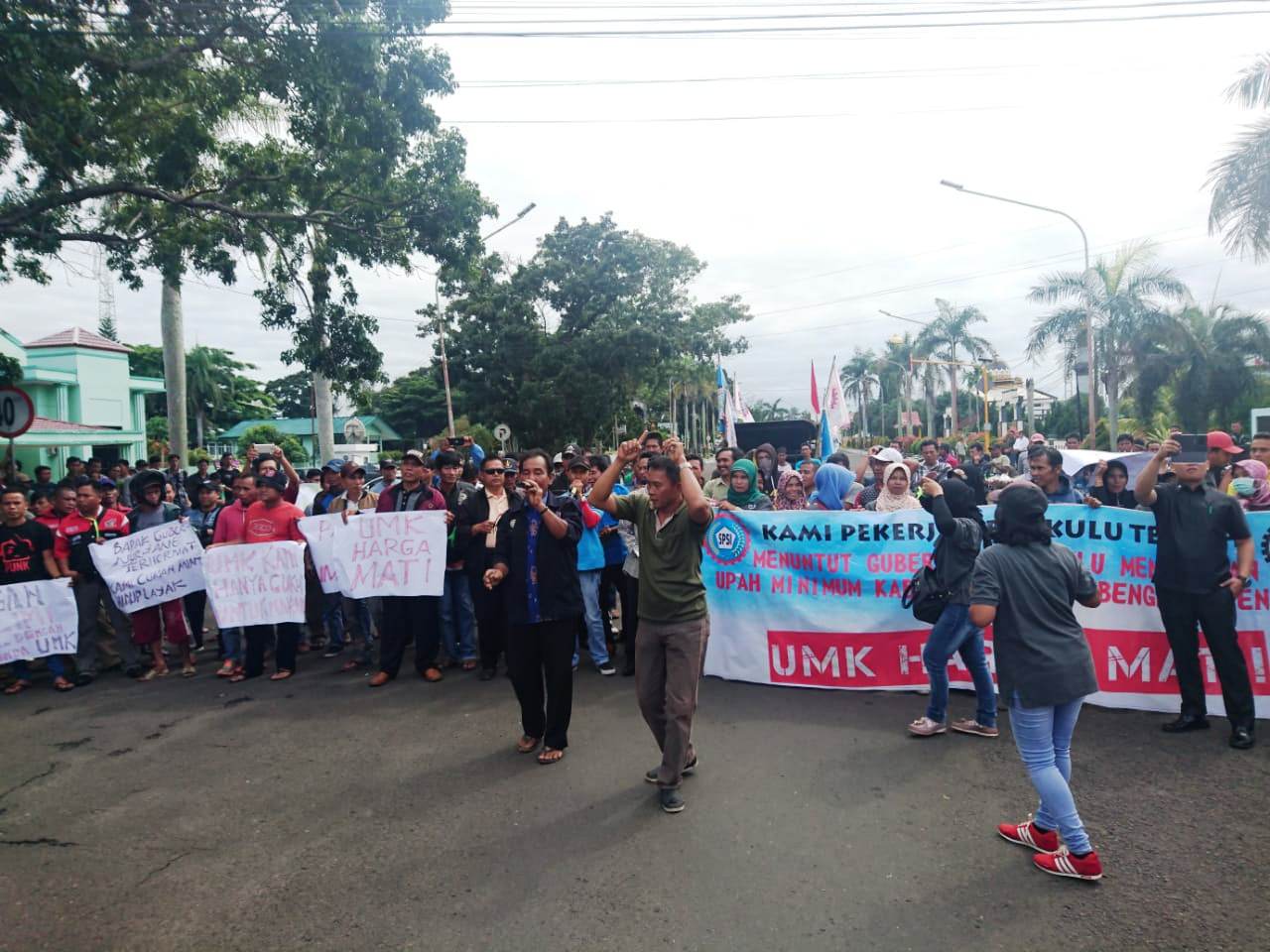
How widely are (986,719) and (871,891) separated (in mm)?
2144

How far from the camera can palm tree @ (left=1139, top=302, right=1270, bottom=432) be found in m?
29.8

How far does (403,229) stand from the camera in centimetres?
1167

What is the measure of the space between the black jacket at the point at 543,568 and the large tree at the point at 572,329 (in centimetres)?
2465

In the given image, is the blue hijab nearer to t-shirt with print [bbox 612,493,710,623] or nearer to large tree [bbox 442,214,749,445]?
t-shirt with print [bbox 612,493,710,623]

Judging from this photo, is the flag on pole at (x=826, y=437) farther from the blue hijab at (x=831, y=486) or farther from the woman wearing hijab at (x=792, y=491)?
the blue hijab at (x=831, y=486)

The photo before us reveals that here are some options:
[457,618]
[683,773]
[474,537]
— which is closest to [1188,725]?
[683,773]

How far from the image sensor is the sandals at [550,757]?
16.2 ft

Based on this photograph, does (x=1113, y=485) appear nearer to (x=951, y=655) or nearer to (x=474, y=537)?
(x=951, y=655)

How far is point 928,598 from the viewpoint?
5.08 meters

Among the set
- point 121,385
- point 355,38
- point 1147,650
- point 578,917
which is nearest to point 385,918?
point 578,917

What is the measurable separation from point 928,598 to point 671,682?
180cm

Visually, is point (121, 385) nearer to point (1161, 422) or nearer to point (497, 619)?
point (497, 619)

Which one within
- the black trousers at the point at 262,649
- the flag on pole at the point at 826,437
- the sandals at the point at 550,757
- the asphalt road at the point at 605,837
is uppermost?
the flag on pole at the point at 826,437

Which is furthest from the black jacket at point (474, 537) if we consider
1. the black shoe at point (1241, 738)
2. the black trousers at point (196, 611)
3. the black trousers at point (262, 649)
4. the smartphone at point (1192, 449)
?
the black shoe at point (1241, 738)
